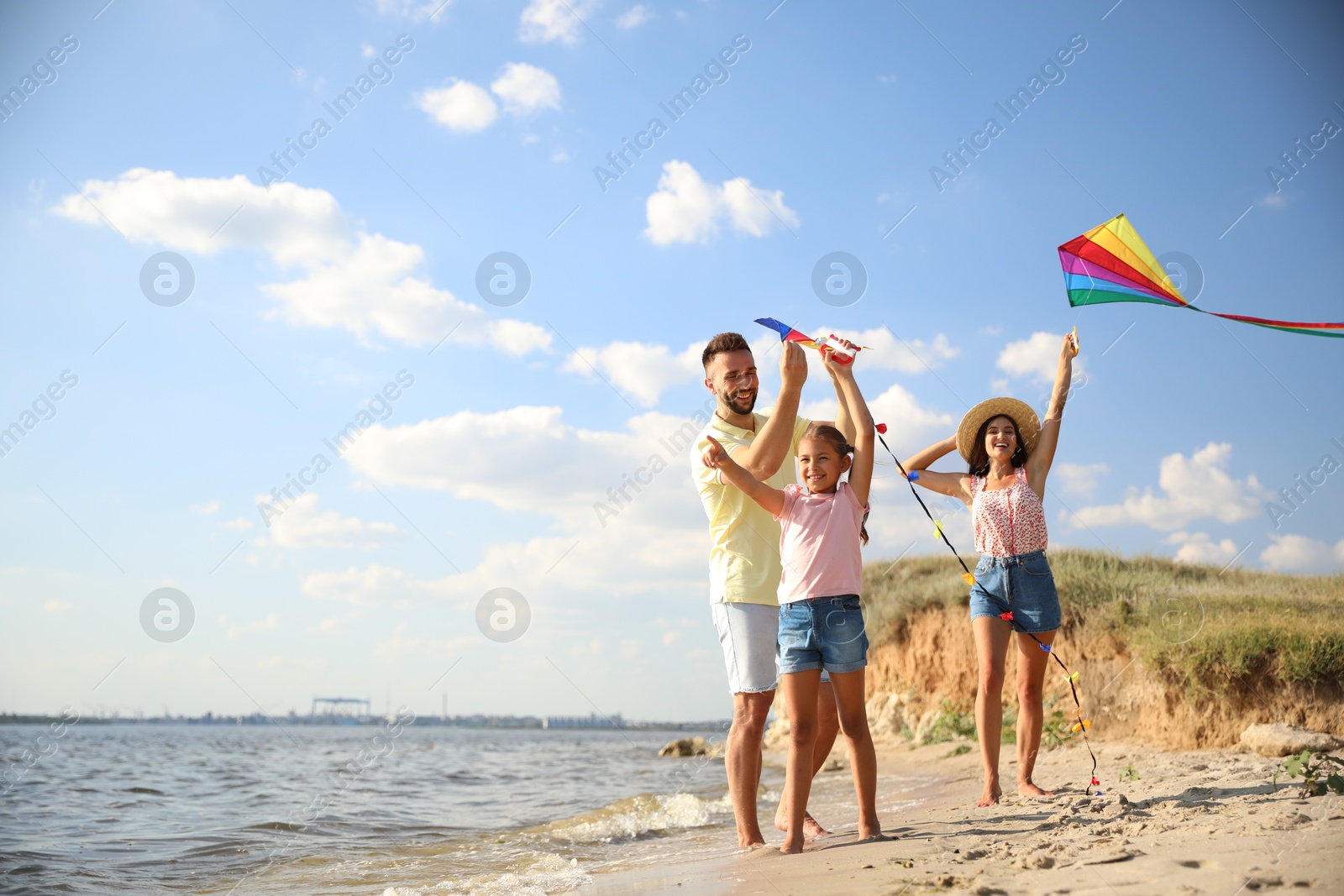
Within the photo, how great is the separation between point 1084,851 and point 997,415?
2.41 metres

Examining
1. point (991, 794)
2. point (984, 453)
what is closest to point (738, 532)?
point (984, 453)

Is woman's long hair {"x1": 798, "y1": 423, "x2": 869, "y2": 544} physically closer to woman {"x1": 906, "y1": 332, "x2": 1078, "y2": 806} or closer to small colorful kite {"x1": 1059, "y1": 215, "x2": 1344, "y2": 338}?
woman {"x1": 906, "y1": 332, "x2": 1078, "y2": 806}

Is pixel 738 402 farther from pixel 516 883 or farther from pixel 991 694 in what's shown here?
pixel 516 883

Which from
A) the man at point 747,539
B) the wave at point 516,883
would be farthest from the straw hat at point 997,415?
the wave at point 516,883

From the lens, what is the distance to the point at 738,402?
12.3ft

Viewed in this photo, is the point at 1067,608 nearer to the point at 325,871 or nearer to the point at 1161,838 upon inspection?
the point at 1161,838

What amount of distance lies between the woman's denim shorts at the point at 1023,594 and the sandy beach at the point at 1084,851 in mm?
833

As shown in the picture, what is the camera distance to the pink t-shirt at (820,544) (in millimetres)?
3273

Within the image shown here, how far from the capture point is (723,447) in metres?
3.60

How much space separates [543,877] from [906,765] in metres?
6.05

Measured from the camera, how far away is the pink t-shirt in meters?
3.27

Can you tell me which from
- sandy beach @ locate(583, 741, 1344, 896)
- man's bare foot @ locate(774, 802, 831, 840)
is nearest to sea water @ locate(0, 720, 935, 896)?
man's bare foot @ locate(774, 802, 831, 840)

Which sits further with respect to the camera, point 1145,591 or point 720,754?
point 720,754

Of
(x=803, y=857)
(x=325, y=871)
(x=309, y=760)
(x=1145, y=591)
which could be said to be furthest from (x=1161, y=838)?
(x=309, y=760)
